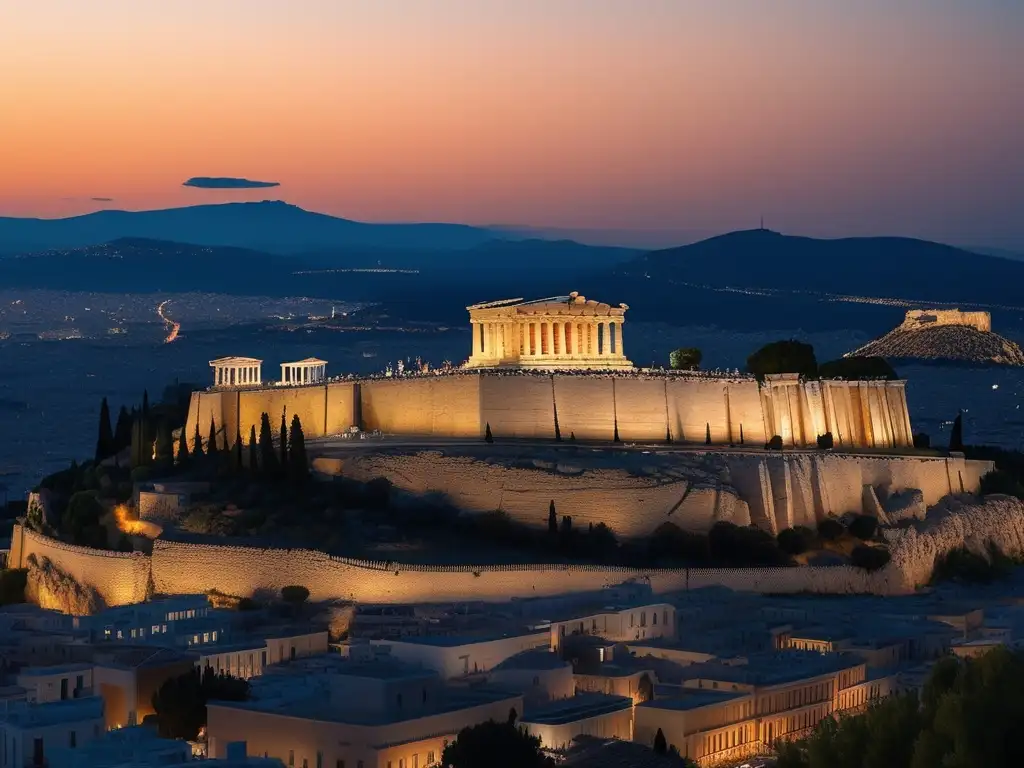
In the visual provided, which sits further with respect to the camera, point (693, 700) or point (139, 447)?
point (139, 447)

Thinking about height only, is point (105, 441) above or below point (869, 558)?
above

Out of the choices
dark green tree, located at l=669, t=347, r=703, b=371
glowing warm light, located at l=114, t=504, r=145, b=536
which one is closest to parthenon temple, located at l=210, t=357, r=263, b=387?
glowing warm light, located at l=114, t=504, r=145, b=536

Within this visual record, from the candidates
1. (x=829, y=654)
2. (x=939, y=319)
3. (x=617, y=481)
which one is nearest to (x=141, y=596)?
(x=617, y=481)

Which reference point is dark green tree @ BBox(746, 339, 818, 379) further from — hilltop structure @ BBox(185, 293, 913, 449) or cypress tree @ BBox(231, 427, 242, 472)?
cypress tree @ BBox(231, 427, 242, 472)

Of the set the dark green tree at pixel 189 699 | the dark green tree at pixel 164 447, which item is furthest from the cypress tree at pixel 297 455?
the dark green tree at pixel 189 699

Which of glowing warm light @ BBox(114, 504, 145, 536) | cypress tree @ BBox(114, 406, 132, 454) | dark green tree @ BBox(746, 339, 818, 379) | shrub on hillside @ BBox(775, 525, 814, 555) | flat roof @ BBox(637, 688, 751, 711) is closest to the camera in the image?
flat roof @ BBox(637, 688, 751, 711)

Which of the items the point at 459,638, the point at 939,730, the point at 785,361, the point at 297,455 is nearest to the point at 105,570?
the point at 297,455

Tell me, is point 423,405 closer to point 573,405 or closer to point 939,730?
point 573,405
